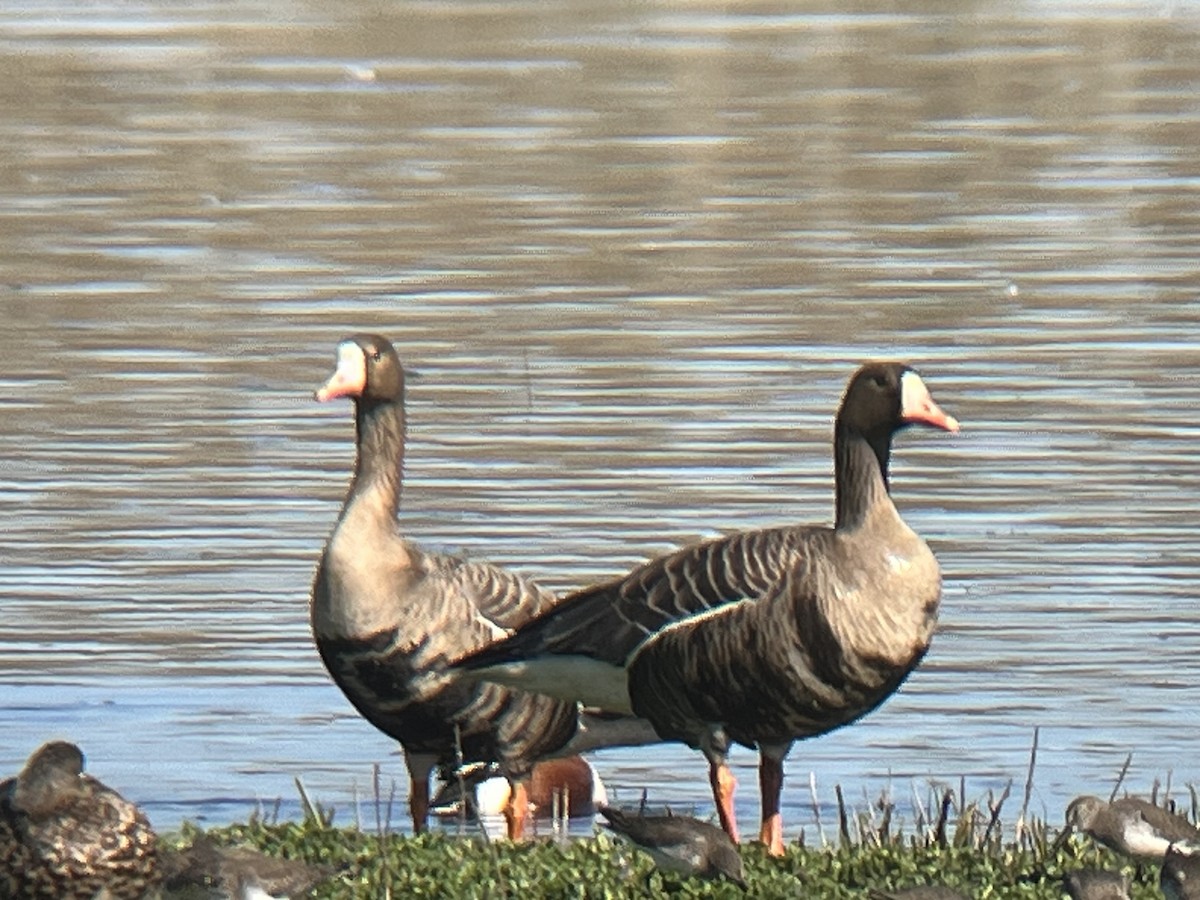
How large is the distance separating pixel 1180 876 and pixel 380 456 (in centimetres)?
406

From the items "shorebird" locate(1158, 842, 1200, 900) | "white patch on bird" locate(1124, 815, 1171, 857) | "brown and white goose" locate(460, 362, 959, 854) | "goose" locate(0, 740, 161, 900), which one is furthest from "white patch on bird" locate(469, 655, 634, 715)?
"shorebird" locate(1158, 842, 1200, 900)

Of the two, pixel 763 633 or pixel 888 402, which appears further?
pixel 888 402

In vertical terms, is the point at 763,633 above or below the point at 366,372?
below

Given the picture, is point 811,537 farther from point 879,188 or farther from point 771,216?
point 879,188

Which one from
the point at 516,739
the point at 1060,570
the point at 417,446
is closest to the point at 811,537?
the point at 516,739

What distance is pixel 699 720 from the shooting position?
10.5m

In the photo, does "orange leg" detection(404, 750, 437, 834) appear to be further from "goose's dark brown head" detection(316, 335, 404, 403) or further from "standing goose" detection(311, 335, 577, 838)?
"goose's dark brown head" detection(316, 335, 404, 403)

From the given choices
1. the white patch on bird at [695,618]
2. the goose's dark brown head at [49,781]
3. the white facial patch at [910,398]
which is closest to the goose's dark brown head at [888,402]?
the white facial patch at [910,398]

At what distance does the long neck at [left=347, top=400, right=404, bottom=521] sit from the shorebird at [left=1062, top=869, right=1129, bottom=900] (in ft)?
11.5

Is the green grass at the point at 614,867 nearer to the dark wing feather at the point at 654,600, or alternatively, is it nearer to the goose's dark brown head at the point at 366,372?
the dark wing feather at the point at 654,600

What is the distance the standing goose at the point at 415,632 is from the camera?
1059 cm

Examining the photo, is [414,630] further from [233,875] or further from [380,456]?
[233,875]

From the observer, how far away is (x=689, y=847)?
8.52 metres

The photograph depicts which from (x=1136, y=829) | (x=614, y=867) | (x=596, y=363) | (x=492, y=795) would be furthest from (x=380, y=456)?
(x=596, y=363)
